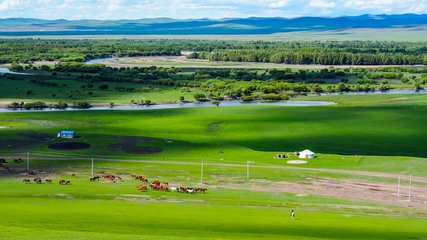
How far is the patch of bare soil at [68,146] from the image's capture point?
94.1 metres

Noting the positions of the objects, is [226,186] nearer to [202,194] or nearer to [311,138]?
[202,194]

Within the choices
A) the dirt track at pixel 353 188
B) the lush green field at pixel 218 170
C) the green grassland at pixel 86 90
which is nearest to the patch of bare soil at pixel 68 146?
the lush green field at pixel 218 170

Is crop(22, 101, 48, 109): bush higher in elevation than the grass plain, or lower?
lower

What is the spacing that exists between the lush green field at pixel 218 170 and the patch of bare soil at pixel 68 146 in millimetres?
1046

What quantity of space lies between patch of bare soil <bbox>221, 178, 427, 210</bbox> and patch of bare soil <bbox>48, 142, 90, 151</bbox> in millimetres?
27358

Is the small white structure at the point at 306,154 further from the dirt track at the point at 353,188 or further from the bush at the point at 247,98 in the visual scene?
the bush at the point at 247,98

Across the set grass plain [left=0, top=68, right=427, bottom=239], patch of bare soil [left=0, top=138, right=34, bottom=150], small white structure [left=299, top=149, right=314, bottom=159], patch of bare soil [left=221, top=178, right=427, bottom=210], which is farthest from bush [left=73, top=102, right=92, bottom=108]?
patch of bare soil [left=221, top=178, right=427, bottom=210]

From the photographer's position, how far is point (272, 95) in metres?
160

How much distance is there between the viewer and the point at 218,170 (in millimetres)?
81875

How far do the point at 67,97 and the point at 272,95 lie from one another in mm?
42353

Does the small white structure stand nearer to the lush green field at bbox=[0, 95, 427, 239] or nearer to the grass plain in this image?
the grass plain

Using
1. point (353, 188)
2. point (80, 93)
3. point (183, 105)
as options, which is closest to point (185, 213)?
point (353, 188)

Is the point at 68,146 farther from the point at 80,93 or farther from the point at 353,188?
the point at 80,93

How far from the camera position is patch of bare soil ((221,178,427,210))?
68188 mm
